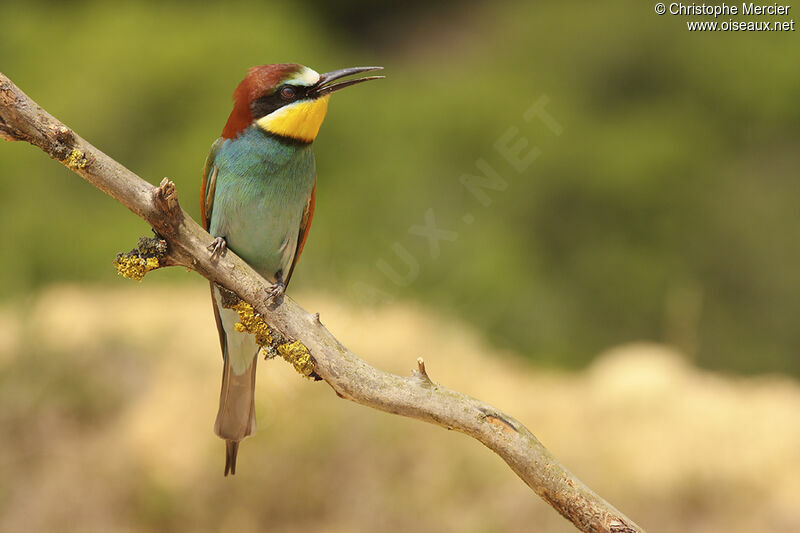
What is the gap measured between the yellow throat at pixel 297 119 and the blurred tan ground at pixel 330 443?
1.14 meters

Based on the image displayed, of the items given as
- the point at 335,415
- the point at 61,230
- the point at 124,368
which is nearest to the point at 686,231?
the point at 335,415

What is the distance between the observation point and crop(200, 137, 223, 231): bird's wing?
4.91ft

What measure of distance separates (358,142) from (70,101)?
1490mm

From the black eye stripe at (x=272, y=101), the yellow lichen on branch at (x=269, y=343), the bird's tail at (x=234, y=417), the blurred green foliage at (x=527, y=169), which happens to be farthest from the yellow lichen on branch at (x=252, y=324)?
the blurred green foliage at (x=527, y=169)

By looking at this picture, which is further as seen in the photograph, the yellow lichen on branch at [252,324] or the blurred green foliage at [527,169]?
the blurred green foliage at [527,169]

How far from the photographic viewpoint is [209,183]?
1.52 meters

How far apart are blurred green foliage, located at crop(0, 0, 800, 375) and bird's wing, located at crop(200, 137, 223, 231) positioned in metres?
1.96

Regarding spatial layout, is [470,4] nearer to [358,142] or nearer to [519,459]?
[358,142]

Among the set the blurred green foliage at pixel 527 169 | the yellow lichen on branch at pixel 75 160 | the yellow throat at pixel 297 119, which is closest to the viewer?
the yellow lichen on branch at pixel 75 160

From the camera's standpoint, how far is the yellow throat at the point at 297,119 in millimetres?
1384

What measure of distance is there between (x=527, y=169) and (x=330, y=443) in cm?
241

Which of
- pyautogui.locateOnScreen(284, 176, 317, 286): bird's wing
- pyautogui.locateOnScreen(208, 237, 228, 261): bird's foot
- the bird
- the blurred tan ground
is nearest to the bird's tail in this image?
the bird

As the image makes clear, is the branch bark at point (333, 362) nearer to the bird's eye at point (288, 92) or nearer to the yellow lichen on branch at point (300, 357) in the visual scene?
the yellow lichen on branch at point (300, 357)

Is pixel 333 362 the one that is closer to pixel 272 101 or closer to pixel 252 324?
pixel 252 324
